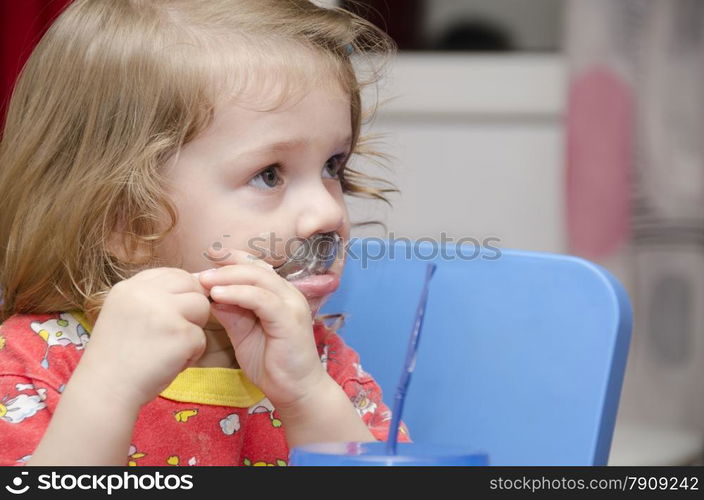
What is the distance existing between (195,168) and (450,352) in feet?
1.00

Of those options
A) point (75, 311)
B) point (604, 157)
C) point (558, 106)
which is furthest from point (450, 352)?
point (558, 106)

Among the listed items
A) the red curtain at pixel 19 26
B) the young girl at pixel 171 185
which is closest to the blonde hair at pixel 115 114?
the young girl at pixel 171 185

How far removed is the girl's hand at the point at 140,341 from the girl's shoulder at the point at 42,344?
0.15 meters

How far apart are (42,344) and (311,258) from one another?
0.23 metres

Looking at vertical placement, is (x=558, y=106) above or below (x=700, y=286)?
above

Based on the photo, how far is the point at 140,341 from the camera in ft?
2.25

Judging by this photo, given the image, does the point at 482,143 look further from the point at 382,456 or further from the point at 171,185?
the point at 382,456

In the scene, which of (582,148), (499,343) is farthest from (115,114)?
(582,148)

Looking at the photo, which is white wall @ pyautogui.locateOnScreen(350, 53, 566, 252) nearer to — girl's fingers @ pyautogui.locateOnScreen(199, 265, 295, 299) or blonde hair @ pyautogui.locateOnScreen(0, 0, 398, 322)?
blonde hair @ pyautogui.locateOnScreen(0, 0, 398, 322)

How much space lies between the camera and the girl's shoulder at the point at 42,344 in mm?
827

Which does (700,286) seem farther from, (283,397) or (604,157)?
(283,397)

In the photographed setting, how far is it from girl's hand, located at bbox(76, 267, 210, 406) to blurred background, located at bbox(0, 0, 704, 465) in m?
1.41
